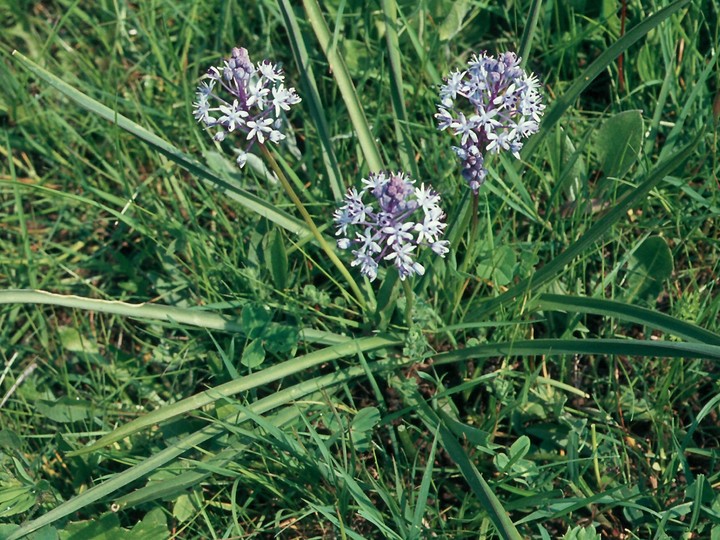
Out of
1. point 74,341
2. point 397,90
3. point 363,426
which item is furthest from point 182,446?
point 397,90

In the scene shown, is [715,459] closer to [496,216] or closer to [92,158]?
[496,216]

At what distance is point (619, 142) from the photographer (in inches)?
122

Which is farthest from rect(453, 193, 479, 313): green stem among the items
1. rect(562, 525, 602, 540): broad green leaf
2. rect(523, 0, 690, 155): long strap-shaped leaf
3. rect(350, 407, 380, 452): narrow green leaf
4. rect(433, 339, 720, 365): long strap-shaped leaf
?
rect(562, 525, 602, 540): broad green leaf

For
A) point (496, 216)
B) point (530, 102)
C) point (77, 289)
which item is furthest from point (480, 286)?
point (77, 289)

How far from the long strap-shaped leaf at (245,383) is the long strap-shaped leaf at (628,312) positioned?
59 cm

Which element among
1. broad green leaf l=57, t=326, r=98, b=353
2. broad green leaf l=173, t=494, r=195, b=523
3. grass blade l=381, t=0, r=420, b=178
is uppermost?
grass blade l=381, t=0, r=420, b=178

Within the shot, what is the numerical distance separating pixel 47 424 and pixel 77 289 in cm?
Result: 68

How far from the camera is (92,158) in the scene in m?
3.93

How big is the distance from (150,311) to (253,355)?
43cm

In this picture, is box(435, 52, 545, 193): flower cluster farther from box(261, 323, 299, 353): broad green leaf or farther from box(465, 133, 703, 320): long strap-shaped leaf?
box(261, 323, 299, 353): broad green leaf

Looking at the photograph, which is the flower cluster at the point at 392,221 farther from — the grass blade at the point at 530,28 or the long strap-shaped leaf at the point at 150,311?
the grass blade at the point at 530,28

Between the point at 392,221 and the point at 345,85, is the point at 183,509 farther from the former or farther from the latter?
the point at 345,85

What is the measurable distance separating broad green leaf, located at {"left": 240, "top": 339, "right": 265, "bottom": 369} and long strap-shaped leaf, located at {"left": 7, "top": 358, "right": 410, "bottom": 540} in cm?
15

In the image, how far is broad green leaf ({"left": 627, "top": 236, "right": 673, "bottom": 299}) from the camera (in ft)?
9.73
